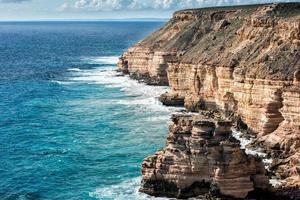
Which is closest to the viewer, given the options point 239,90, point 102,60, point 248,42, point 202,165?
point 202,165

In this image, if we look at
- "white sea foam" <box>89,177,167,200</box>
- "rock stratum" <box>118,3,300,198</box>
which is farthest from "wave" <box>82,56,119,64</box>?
"white sea foam" <box>89,177,167,200</box>

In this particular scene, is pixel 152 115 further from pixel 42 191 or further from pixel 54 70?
pixel 54 70

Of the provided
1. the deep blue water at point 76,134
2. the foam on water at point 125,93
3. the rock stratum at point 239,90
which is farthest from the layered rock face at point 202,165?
the deep blue water at point 76,134

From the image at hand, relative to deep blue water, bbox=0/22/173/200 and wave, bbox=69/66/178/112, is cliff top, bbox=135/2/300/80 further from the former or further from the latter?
deep blue water, bbox=0/22/173/200

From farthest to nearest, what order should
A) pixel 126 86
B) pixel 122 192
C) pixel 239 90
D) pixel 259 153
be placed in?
1. pixel 126 86
2. pixel 239 90
3. pixel 259 153
4. pixel 122 192

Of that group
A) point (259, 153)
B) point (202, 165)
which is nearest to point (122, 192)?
point (202, 165)

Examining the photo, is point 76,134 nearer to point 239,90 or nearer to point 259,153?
point 239,90

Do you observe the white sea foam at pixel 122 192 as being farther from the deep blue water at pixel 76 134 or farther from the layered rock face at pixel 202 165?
the layered rock face at pixel 202 165
